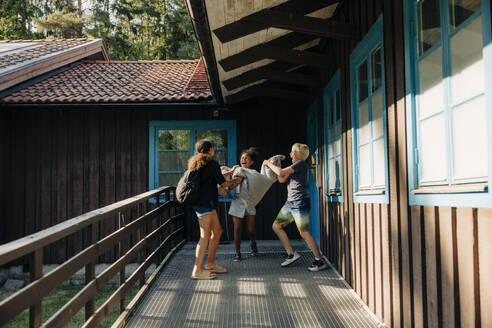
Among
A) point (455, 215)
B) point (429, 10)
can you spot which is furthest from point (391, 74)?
point (455, 215)

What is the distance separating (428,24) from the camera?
2.80 m

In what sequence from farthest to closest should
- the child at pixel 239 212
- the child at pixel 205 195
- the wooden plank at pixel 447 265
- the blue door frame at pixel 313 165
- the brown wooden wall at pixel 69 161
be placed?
the brown wooden wall at pixel 69 161 < the blue door frame at pixel 313 165 < the child at pixel 239 212 < the child at pixel 205 195 < the wooden plank at pixel 447 265

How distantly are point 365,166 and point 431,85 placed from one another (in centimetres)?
166

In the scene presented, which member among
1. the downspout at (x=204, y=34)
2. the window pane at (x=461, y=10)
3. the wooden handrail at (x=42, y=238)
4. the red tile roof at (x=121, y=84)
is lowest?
the wooden handrail at (x=42, y=238)

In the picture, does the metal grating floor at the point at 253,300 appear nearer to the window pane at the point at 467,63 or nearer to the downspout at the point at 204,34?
the window pane at the point at 467,63

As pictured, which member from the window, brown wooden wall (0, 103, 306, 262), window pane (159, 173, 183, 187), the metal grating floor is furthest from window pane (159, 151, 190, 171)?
the metal grating floor

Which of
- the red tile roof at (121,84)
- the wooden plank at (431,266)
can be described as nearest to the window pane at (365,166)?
the wooden plank at (431,266)

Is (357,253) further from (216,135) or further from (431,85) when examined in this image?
(216,135)

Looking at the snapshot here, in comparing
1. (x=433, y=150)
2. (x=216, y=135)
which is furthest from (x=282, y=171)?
(x=216, y=135)

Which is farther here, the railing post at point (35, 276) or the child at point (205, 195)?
the child at point (205, 195)

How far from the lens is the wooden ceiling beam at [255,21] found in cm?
449

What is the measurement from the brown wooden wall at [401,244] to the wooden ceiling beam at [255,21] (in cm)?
43

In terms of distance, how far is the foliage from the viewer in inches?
915

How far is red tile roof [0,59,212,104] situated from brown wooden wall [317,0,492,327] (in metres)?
4.54
